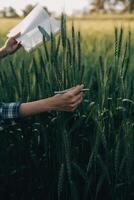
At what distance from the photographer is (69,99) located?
1618 mm

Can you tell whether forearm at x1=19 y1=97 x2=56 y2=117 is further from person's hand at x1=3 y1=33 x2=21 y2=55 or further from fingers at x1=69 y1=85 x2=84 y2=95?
person's hand at x1=3 y1=33 x2=21 y2=55

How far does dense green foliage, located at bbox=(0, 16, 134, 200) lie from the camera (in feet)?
5.80

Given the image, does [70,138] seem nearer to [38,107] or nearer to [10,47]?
[38,107]

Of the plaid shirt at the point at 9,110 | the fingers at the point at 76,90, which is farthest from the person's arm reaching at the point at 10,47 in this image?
the fingers at the point at 76,90

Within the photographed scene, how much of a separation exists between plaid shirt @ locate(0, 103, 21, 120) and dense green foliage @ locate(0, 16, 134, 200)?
13 centimetres

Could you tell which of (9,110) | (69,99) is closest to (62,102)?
(69,99)

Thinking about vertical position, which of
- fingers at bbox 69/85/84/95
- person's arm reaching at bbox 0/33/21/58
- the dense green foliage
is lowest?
the dense green foliage

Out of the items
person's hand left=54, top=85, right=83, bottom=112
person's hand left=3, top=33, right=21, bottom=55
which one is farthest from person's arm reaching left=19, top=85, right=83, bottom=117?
person's hand left=3, top=33, right=21, bottom=55

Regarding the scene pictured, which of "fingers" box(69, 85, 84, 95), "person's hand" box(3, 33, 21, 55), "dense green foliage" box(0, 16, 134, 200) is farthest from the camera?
"person's hand" box(3, 33, 21, 55)

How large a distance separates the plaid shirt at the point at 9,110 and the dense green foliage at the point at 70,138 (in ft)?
0.42

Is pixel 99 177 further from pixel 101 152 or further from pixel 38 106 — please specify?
pixel 38 106

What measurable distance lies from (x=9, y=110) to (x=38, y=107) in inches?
3.4

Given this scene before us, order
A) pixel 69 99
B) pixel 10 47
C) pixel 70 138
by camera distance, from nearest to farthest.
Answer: pixel 69 99 < pixel 70 138 < pixel 10 47

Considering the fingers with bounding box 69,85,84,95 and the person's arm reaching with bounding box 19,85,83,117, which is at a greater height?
the fingers with bounding box 69,85,84,95
